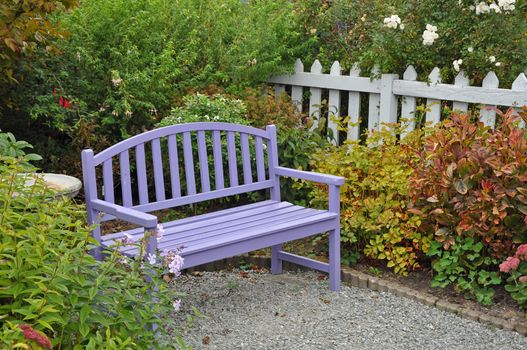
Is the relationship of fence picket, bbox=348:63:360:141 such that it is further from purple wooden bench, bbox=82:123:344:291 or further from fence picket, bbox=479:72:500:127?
purple wooden bench, bbox=82:123:344:291

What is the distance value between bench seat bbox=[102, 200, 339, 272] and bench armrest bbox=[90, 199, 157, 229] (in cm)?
11

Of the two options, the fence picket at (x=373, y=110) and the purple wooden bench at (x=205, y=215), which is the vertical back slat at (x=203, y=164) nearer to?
the purple wooden bench at (x=205, y=215)

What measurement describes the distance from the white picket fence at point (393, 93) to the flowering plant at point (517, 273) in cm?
119

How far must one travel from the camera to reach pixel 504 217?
4.55 metres

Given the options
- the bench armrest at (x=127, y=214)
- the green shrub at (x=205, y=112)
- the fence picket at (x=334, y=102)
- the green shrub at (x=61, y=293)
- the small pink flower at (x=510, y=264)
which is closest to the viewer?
the green shrub at (x=61, y=293)

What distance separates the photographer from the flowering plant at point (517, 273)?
4.27m

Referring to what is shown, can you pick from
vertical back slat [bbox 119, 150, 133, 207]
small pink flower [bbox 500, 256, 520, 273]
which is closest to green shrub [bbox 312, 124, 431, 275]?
small pink flower [bbox 500, 256, 520, 273]

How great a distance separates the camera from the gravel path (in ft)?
13.6

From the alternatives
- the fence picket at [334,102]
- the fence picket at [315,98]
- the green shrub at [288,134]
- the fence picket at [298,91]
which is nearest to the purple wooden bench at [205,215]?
the green shrub at [288,134]

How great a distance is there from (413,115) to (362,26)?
1.21 m

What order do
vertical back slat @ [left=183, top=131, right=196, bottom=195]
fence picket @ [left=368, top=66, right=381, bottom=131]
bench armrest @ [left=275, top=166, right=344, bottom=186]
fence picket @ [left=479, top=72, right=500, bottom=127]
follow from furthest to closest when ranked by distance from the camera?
fence picket @ [left=368, top=66, right=381, bottom=131], fence picket @ [left=479, top=72, right=500, bottom=127], bench armrest @ [left=275, top=166, right=344, bottom=186], vertical back slat @ [left=183, top=131, right=196, bottom=195]

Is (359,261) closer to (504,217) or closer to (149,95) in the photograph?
(504,217)

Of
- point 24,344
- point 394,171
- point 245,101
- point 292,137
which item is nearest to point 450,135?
point 394,171

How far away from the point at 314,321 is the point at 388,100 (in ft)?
8.30
